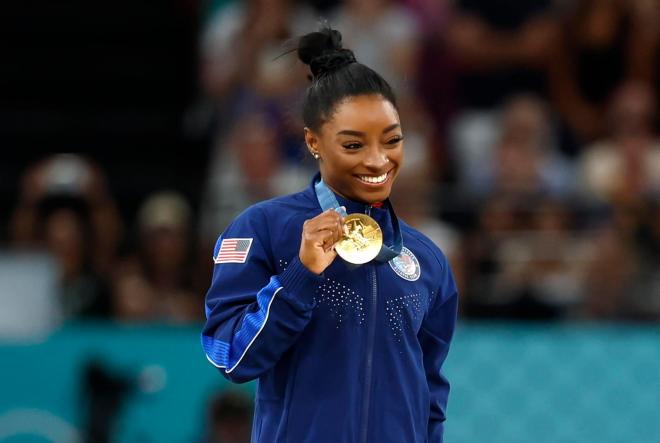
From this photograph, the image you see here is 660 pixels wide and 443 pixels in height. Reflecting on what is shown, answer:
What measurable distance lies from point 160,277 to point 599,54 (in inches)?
127

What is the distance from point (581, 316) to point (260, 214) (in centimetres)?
412

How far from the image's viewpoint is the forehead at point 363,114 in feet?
10.5

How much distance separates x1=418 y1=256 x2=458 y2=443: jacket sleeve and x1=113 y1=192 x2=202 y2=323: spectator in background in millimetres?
3728

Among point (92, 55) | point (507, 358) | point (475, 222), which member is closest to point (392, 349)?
point (507, 358)

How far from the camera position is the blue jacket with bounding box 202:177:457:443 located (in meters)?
3.12

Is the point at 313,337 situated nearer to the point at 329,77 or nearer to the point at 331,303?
the point at 331,303

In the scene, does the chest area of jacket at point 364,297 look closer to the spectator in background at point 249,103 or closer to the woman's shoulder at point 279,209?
the woman's shoulder at point 279,209

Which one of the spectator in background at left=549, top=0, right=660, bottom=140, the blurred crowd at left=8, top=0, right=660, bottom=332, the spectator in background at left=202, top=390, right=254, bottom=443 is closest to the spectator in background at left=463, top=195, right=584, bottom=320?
the blurred crowd at left=8, top=0, right=660, bottom=332

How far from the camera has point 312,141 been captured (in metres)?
3.35

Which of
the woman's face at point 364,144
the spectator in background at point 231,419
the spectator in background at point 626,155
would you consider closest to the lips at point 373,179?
the woman's face at point 364,144

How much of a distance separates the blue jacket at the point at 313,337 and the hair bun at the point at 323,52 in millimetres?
341

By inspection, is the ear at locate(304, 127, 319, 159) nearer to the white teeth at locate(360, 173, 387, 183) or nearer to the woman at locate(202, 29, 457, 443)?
the woman at locate(202, 29, 457, 443)

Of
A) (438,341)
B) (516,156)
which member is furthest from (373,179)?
(516,156)

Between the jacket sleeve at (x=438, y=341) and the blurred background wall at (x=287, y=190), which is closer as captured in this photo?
the jacket sleeve at (x=438, y=341)
